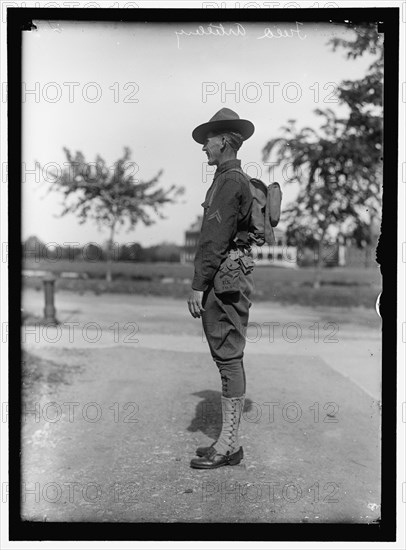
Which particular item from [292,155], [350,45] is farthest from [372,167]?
[350,45]

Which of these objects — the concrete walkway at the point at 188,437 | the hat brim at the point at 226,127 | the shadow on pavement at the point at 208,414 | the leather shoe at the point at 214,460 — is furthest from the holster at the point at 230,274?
the shadow on pavement at the point at 208,414

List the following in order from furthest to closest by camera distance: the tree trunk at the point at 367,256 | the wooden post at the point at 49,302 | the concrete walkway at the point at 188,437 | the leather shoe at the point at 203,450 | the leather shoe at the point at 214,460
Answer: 1. the wooden post at the point at 49,302
2. the tree trunk at the point at 367,256
3. the leather shoe at the point at 203,450
4. the leather shoe at the point at 214,460
5. the concrete walkway at the point at 188,437

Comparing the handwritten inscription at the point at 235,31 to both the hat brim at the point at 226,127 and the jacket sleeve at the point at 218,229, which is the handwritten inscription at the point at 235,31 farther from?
the jacket sleeve at the point at 218,229

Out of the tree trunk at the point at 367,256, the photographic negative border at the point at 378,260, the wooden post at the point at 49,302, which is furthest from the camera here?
the wooden post at the point at 49,302

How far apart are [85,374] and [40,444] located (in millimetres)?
1873

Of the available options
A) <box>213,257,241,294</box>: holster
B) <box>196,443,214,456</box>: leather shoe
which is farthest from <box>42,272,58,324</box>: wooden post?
<box>213,257,241,294</box>: holster

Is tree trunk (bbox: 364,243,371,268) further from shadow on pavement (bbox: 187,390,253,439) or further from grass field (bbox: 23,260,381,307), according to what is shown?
shadow on pavement (bbox: 187,390,253,439)

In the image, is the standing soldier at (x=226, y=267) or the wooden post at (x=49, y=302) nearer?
the standing soldier at (x=226, y=267)

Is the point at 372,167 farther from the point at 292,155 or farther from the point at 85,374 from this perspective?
the point at 85,374

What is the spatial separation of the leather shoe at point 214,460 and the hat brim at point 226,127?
2.08 metres

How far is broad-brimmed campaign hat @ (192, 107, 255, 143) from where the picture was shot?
11.7 feet

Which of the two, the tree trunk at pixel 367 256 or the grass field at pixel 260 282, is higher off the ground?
the tree trunk at pixel 367 256

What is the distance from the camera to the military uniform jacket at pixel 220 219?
347cm

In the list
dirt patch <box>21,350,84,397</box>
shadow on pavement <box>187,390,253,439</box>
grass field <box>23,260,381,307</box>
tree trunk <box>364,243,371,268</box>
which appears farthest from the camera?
grass field <box>23,260,381,307</box>
